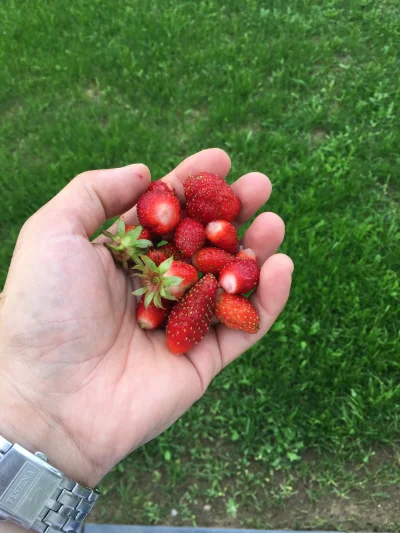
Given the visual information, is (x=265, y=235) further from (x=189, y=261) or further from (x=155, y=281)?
(x=155, y=281)

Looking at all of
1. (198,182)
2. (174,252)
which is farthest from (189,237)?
(198,182)

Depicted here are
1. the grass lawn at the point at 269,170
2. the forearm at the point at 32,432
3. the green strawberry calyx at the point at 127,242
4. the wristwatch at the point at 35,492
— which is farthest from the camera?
the grass lawn at the point at 269,170

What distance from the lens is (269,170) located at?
3.15 meters

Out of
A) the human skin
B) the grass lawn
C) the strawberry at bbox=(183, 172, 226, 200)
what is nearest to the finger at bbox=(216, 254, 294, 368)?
the human skin

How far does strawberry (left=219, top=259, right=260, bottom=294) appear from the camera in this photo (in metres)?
1.89

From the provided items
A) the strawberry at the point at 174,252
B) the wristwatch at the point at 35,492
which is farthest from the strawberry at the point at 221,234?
the wristwatch at the point at 35,492

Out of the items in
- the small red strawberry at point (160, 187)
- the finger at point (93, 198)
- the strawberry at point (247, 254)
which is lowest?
the strawberry at point (247, 254)

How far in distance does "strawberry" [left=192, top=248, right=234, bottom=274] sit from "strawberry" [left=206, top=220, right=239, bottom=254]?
0.03 metres

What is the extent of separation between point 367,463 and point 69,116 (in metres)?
2.64

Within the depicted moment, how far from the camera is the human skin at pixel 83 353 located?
65.9 inches

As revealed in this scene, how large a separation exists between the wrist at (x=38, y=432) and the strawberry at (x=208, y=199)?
878mm

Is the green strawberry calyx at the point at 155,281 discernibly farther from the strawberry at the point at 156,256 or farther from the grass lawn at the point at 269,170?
the grass lawn at the point at 269,170

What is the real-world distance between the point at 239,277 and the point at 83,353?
0.57 m

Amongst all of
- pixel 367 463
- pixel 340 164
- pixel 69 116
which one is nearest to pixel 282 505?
pixel 367 463
